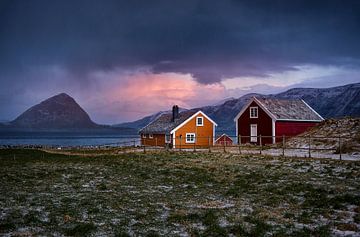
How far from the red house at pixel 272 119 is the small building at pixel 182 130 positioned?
654cm

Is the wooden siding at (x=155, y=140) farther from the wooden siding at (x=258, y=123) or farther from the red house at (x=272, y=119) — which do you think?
the wooden siding at (x=258, y=123)

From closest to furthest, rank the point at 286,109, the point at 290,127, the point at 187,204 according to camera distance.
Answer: the point at 187,204
the point at 290,127
the point at 286,109

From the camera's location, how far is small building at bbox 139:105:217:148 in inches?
2488

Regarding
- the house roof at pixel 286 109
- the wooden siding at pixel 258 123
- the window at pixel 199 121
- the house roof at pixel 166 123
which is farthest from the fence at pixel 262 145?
the house roof at pixel 286 109

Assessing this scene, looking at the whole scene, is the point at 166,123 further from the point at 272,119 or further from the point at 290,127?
the point at 290,127

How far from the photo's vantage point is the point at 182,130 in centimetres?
6381

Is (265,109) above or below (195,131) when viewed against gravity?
above

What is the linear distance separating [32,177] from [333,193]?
17726 millimetres

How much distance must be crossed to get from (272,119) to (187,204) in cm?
4159

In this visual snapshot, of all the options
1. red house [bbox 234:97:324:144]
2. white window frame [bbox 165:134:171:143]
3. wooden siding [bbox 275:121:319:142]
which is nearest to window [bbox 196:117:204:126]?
white window frame [bbox 165:134:171:143]

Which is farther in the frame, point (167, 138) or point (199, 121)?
point (199, 121)

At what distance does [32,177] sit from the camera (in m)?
24.0

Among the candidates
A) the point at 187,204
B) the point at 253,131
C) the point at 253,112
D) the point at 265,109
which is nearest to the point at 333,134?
the point at 265,109

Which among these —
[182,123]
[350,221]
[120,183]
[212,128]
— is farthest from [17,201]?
[212,128]
